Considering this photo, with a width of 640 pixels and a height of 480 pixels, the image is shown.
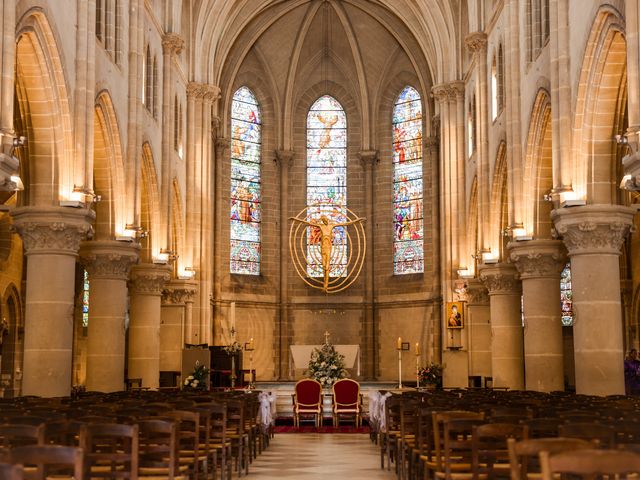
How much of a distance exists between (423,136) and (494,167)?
14.9m

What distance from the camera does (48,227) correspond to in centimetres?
2062

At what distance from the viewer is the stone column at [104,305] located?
83.7 feet

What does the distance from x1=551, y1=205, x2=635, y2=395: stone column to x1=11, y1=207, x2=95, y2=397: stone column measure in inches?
413

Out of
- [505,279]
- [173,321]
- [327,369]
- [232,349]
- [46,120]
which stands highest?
[46,120]

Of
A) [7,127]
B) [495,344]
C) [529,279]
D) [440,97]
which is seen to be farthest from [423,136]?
[7,127]

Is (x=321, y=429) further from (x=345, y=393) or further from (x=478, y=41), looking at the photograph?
(x=478, y=41)

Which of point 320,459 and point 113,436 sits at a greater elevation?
point 113,436

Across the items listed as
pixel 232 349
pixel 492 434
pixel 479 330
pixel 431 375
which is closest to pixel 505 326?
pixel 479 330

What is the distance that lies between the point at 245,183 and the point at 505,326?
66.6ft

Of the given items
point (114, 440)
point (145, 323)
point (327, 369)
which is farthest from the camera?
point (145, 323)

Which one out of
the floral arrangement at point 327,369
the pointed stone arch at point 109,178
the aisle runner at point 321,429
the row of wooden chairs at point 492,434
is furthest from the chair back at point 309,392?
the row of wooden chairs at point 492,434

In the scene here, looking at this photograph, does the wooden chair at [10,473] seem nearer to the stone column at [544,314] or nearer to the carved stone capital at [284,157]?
the stone column at [544,314]

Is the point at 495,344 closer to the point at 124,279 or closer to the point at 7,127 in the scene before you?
the point at 124,279

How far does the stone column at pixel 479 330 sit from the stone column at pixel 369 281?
34.5ft
